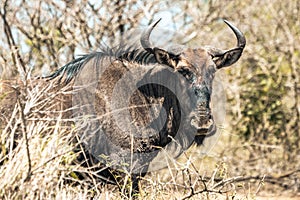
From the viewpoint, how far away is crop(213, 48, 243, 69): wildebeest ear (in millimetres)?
6445

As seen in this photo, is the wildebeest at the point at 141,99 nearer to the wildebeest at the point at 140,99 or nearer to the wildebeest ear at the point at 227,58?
the wildebeest at the point at 140,99

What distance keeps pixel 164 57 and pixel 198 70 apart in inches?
16.6

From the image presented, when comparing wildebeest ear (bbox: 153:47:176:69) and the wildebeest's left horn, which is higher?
the wildebeest's left horn

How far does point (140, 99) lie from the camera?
233 inches

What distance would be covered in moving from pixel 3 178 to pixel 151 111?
2207mm

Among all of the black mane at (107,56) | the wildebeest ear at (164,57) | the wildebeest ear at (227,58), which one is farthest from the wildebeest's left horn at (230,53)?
the black mane at (107,56)

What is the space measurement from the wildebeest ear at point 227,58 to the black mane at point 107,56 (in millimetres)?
781

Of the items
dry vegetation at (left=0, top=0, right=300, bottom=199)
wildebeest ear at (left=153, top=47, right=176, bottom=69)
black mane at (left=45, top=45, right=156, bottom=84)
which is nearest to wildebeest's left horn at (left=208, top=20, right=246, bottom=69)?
wildebeest ear at (left=153, top=47, right=176, bottom=69)

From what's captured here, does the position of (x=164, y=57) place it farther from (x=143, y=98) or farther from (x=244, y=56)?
(x=244, y=56)

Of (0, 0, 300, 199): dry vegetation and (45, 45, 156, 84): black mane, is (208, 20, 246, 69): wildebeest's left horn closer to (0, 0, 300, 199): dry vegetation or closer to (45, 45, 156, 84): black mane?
(45, 45, 156, 84): black mane

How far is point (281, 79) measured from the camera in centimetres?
1078

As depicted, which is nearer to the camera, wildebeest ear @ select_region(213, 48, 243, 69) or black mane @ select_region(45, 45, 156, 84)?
black mane @ select_region(45, 45, 156, 84)

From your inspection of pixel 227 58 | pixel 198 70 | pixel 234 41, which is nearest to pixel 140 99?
pixel 198 70

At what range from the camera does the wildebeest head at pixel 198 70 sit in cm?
561
